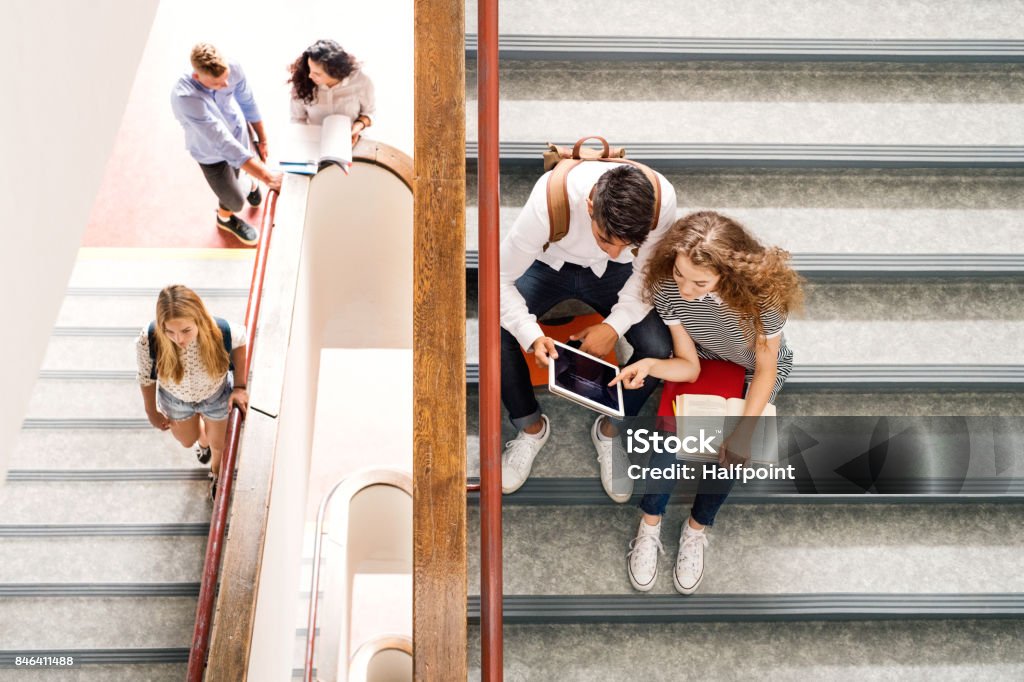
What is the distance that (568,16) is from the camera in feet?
10.7

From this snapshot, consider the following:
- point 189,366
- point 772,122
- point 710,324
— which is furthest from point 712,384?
point 189,366

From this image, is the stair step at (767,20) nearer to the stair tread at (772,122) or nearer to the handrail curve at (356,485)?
the stair tread at (772,122)

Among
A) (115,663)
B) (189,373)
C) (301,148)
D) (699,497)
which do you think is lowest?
(115,663)

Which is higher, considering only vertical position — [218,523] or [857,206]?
[857,206]

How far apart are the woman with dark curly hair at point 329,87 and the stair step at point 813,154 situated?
4.64ft

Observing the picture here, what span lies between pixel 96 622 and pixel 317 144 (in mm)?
2961

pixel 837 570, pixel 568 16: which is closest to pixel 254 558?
pixel 837 570

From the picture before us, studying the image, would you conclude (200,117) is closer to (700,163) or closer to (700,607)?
(700,163)

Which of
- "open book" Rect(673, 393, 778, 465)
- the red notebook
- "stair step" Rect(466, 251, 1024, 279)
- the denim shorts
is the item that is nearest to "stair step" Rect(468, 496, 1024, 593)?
"open book" Rect(673, 393, 778, 465)

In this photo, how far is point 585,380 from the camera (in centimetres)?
265

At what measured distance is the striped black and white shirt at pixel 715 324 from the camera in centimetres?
255

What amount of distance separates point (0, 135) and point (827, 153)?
9.29 ft

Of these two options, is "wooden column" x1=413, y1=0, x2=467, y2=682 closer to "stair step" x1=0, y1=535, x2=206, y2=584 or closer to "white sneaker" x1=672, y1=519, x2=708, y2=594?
"white sneaker" x1=672, y1=519, x2=708, y2=594

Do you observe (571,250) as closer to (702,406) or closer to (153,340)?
(702,406)
